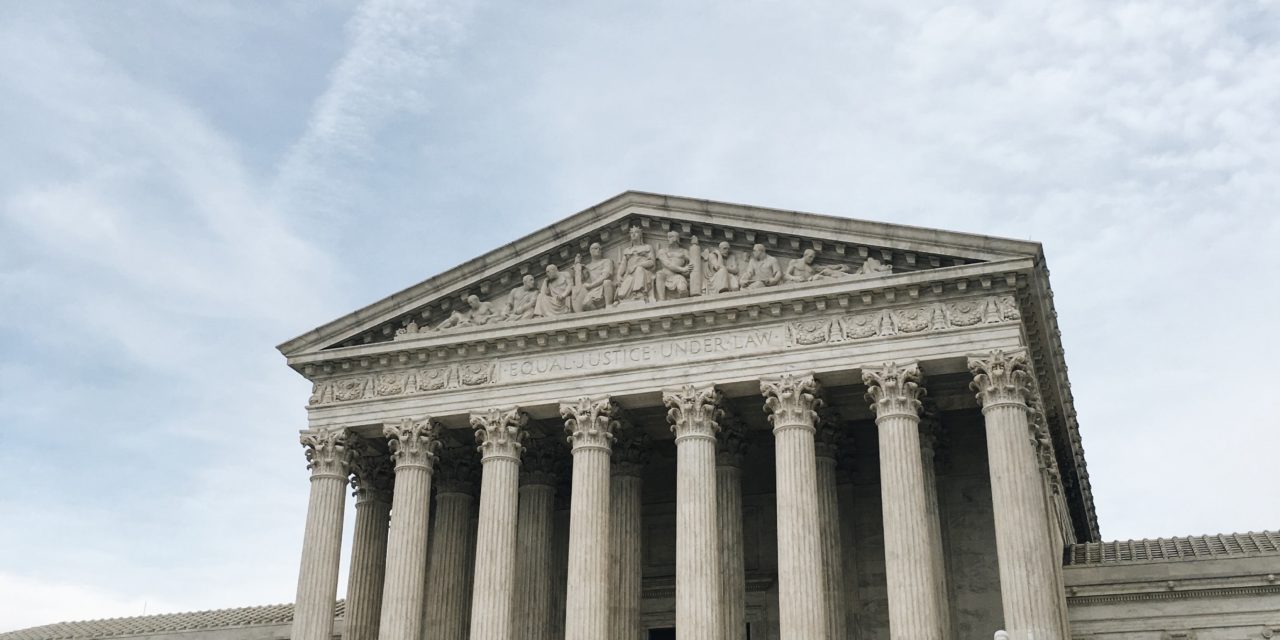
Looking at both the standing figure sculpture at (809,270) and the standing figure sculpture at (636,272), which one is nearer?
the standing figure sculpture at (809,270)

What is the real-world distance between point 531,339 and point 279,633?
1560 centimetres

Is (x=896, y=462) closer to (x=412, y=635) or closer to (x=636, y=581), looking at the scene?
(x=636, y=581)

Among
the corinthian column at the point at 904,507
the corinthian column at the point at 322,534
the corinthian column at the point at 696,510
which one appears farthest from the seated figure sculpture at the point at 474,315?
the corinthian column at the point at 904,507

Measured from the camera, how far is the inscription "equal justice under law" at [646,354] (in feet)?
105

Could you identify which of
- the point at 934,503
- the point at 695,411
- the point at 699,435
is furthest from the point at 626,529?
the point at 934,503

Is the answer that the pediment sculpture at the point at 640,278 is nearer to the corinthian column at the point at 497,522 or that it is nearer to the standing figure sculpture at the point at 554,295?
the standing figure sculpture at the point at 554,295

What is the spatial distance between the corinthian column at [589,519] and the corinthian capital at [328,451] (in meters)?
6.43

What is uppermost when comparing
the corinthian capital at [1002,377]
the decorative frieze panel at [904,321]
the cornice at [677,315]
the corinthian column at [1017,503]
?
the cornice at [677,315]

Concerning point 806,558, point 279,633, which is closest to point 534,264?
point 806,558

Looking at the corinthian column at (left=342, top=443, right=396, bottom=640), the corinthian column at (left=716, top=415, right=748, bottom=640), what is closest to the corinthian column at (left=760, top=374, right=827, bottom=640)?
the corinthian column at (left=716, top=415, right=748, bottom=640)

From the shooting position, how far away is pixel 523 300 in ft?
115

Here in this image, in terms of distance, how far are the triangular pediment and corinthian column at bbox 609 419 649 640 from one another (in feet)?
13.1

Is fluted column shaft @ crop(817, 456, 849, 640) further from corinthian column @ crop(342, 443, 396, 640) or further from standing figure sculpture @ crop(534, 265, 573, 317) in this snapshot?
corinthian column @ crop(342, 443, 396, 640)

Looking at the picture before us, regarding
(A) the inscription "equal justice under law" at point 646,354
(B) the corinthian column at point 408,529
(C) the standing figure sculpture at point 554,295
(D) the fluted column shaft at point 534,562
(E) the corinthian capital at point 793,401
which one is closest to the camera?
(E) the corinthian capital at point 793,401
